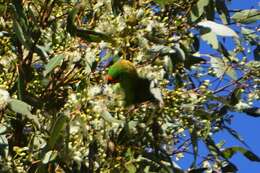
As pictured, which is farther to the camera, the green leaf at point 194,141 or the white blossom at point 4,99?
the green leaf at point 194,141

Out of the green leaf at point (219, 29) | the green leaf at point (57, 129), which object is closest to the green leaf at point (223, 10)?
the green leaf at point (219, 29)

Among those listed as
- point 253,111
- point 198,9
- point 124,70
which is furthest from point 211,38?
point 253,111

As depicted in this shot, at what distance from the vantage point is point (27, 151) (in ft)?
7.70

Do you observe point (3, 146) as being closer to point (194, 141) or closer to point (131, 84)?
point (131, 84)

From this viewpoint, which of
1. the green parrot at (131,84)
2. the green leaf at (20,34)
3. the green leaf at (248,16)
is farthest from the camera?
the green leaf at (248,16)

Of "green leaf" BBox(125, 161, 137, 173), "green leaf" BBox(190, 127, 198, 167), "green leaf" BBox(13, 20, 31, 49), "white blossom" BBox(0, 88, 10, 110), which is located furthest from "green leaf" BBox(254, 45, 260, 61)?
"white blossom" BBox(0, 88, 10, 110)

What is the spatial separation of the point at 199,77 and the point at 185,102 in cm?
42

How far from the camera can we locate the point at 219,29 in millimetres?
2207

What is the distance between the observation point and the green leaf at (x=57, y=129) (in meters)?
2.12

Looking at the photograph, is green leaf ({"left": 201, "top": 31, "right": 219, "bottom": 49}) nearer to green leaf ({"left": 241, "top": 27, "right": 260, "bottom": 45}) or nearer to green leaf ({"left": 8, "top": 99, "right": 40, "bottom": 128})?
green leaf ({"left": 241, "top": 27, "right": 260, "bottom": 45})

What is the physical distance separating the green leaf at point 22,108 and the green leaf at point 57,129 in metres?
0.13

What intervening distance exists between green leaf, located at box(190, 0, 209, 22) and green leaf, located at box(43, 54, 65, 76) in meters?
0.45

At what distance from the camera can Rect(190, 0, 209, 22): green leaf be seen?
96.1 inches

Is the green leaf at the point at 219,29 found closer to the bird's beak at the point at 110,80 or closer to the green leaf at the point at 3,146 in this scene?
the bird's beak at the point at 110,80
